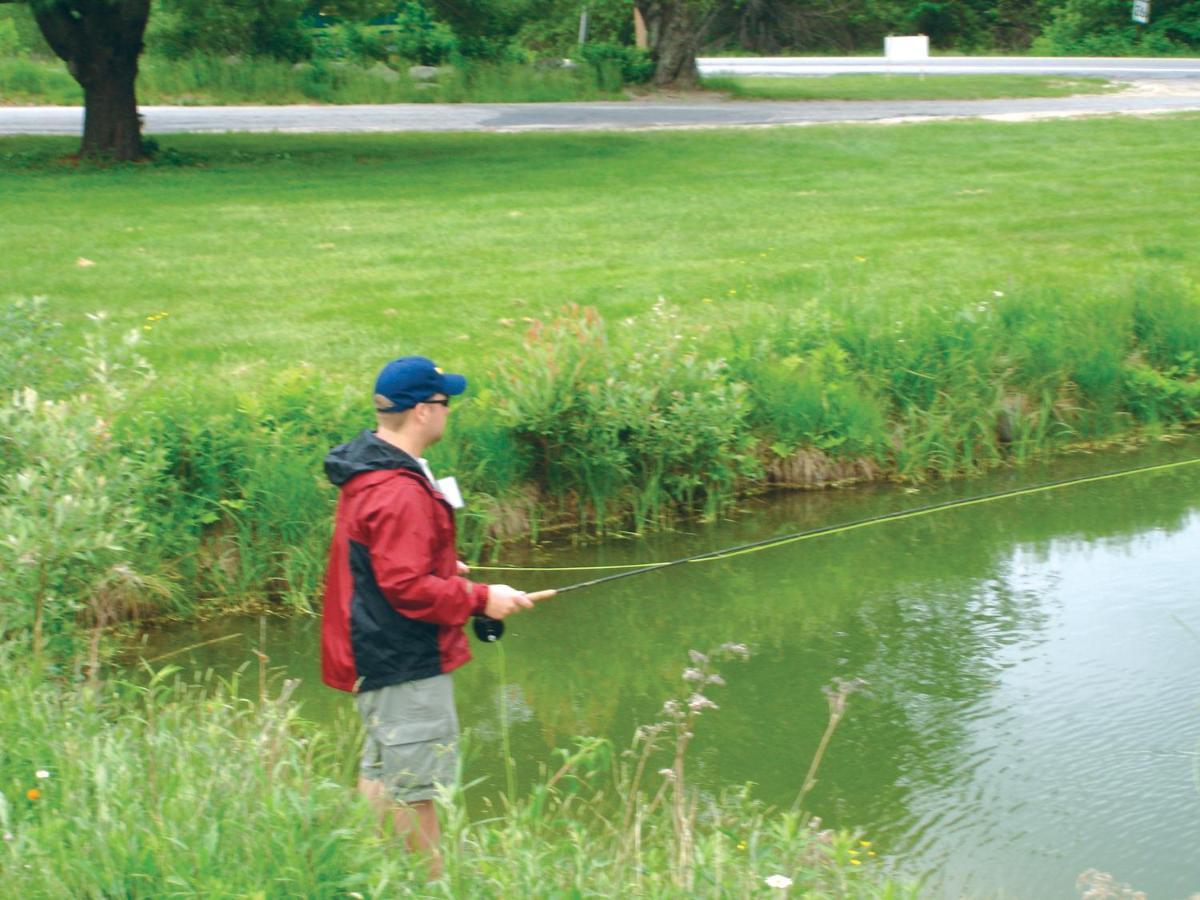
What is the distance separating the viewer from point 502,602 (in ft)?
16.0

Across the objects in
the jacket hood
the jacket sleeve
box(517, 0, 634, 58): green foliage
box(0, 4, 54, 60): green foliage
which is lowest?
the jacket sleeve

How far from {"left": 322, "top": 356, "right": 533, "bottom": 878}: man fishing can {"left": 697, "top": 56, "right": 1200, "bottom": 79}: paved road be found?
27.2 meters

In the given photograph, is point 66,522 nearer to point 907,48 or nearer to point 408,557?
point 408,557

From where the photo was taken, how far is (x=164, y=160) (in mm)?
18625

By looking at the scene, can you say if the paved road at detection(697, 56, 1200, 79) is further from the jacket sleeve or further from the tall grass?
the jacket sleeve

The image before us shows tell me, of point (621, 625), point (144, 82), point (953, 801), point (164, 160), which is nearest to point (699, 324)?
point (621, 625)

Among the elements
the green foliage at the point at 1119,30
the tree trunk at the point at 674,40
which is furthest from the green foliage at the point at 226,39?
the green foliage at the point at 1119,30

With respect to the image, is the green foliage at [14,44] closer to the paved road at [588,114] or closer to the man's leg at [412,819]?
the paved road at [588,114]

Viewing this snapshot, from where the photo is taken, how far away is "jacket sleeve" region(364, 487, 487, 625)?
4.59 metres

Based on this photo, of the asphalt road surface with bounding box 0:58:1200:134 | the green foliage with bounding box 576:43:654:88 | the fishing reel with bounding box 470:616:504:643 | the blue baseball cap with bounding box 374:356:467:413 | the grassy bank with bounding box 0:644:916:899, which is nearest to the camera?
the grassy bank with bounding box 0:644:916:899

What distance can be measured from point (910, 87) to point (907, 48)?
594 cm

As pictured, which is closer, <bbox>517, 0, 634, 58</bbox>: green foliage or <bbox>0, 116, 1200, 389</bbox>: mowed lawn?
<bbox>0, 116, 1200, 389</bbox>: mowed lawn

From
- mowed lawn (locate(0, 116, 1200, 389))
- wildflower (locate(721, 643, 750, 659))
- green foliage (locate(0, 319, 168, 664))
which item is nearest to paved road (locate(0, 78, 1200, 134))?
mowed lawn (locate(0, 116, 1200, 389))

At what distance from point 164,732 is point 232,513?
3.63 metres
